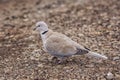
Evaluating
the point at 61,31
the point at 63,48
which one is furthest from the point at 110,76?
the point at 61,31

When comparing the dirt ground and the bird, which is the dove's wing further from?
the dirt ground

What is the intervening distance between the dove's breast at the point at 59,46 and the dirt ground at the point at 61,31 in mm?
257

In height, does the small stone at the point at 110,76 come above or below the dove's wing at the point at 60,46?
below

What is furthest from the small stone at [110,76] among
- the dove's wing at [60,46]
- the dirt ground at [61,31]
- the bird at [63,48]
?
the dove's wing at [60,46]

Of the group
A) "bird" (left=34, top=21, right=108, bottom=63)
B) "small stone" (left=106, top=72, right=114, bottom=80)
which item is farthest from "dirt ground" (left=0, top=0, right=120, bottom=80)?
"bird" (left=34, top=21, right=108, bottom=63)

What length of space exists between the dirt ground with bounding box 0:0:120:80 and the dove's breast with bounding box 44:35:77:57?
257 mm

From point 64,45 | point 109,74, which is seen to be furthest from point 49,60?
point 109,74

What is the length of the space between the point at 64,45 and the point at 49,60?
0.57 m

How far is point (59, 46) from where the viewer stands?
596cm

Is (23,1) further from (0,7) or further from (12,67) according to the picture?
(12,67)

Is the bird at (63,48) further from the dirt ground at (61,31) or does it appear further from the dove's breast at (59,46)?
the dirt ground at (61,31)

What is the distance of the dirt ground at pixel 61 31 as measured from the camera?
598 centimetres

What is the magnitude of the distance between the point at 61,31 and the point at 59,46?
70.7 inches

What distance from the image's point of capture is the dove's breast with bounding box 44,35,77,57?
19.4 ft
